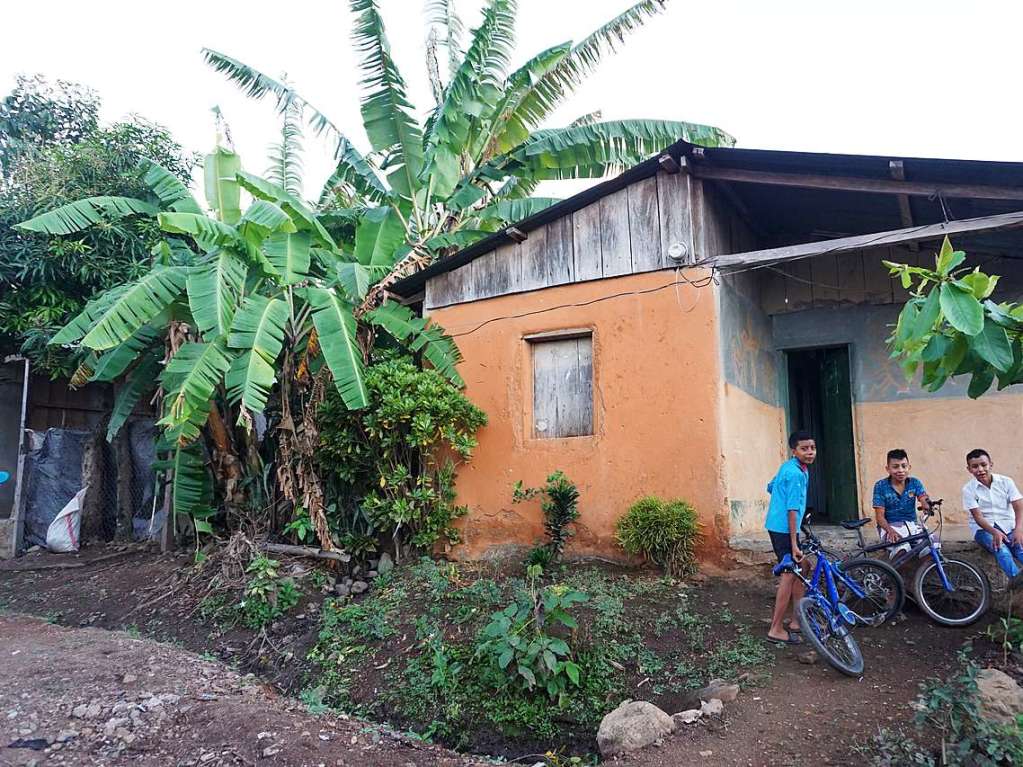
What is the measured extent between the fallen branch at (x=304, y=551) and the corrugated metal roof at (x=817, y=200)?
3.13m

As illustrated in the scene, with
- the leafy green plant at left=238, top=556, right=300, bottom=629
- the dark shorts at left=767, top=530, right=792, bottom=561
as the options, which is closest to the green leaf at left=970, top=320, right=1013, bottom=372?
the dark shorts at left=767, top=530, right=792, bottom=561

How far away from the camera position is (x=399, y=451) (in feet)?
26.3

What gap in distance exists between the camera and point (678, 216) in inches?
289

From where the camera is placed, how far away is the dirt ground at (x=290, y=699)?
4223 millimetres

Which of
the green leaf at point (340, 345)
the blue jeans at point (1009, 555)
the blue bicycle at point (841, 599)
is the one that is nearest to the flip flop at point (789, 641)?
the blue bicycle at point (841, 599)

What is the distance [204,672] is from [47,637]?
77.6 inches

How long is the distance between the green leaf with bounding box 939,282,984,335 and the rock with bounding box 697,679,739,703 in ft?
8.78

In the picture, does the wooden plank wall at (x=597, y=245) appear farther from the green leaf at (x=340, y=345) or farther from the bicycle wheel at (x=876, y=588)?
the bicycle wheel at (x=876, y=588)

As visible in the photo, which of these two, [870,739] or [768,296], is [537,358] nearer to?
[768,296]

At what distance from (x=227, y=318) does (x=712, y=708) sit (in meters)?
5.29

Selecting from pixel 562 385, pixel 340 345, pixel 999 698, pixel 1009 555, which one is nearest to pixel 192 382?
pixel 340 345

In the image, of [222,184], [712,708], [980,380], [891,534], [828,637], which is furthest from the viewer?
[222,184]

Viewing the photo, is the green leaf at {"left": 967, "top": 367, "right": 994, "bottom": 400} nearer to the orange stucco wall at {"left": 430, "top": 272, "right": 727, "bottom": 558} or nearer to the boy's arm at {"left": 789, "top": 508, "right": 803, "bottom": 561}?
the boy's arm at {"left": 789, "top": 508, "right": 803, "bottom": 561}

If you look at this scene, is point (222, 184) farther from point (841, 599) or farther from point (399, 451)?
point (841, 599)
